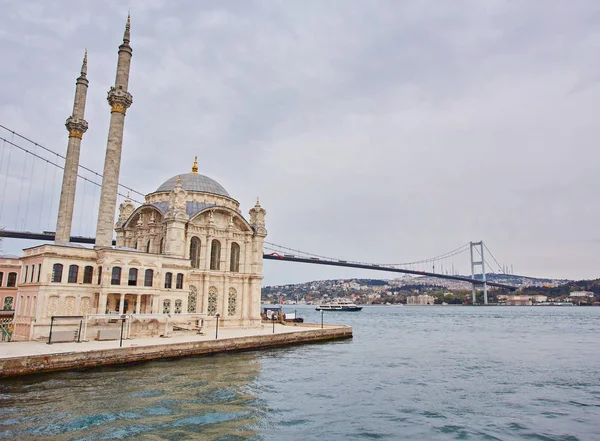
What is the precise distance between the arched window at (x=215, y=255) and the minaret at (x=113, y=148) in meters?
9.87

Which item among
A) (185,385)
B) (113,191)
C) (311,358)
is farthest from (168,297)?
(185,385)

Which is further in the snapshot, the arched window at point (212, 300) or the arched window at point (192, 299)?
the arched window at point (212, 300)

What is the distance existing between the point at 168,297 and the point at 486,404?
862 inches

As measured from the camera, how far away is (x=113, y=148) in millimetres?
30734

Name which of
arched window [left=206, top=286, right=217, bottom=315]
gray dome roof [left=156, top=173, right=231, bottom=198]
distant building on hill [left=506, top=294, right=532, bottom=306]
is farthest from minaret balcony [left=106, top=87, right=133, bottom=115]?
distant building on hill [left=506, top=294, right=532, bottom=306]

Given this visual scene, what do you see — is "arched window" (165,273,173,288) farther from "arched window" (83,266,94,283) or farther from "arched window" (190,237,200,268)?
"arched window" (83,266,94,283)

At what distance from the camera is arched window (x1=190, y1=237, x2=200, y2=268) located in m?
36.9

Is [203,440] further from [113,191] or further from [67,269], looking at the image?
[113,191]

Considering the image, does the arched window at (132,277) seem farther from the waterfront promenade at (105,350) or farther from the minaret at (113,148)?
the waterfront promenade at (105,350)

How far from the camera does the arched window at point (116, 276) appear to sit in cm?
2789

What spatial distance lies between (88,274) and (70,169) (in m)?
9.84

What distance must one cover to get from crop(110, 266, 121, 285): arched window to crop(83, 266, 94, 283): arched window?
1.28m

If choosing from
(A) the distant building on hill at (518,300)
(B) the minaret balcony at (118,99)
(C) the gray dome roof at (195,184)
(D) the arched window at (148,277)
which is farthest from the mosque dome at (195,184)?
(A) the distant building on hill at (518,300)

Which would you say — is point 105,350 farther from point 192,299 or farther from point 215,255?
point 215,255
